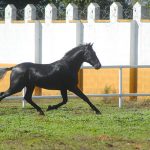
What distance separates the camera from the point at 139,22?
85.8ft

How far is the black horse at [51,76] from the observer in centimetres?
1917

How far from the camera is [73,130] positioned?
15477 mm

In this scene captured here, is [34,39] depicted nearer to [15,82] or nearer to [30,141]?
[15,82]

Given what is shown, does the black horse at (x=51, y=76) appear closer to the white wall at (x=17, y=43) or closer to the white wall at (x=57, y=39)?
the white wall at (x=57, y=39)

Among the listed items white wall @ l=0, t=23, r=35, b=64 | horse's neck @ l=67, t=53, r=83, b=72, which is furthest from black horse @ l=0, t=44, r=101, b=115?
white wall @ l=0, t=23, r=35, b=64

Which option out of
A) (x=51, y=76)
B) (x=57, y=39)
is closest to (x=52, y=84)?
(x=51, y=76)

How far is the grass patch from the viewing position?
13.5 metres

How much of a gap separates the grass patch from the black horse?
0.60 m

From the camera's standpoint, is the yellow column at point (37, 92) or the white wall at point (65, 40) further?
the yellow column at point (37, 92)

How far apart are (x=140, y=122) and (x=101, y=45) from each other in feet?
34.8

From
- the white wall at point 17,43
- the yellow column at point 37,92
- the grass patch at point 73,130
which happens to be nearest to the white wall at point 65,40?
the white wall at point 17,43

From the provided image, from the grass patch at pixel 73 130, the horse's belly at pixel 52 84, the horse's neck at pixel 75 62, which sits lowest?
the grass patch at pixel 73 130

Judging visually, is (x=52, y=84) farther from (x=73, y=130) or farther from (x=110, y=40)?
(x=110, y=40)

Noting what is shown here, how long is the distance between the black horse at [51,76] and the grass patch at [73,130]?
1.98ft
